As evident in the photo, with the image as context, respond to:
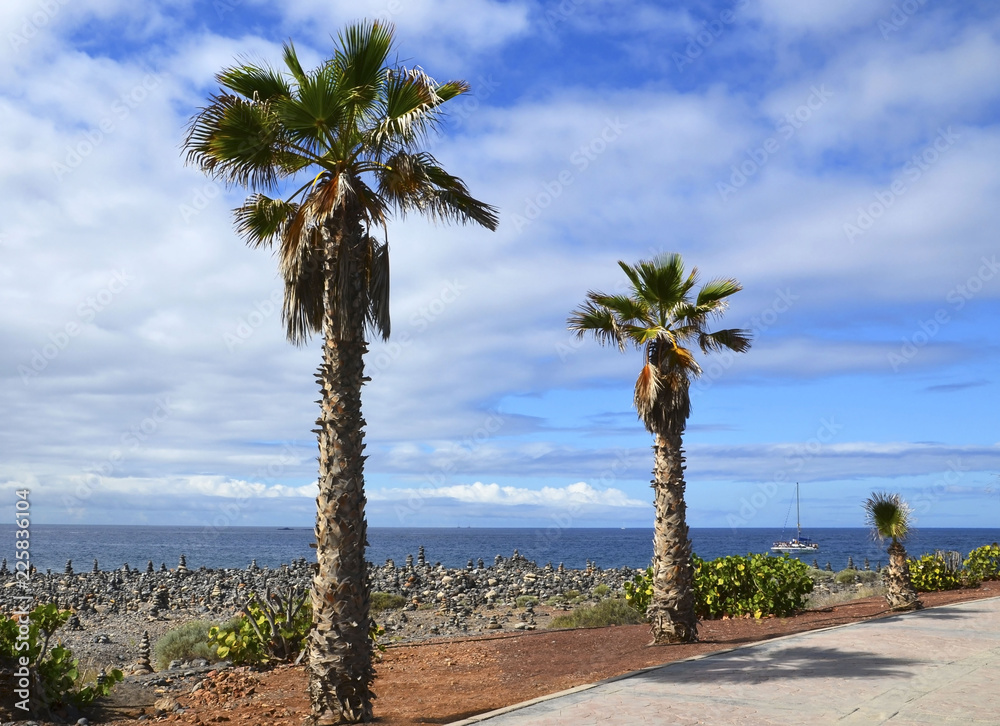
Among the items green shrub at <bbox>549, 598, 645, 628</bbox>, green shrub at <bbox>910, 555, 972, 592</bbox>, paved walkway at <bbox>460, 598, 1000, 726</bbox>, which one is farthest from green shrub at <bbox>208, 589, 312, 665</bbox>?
green shrub at <bbox>910, 555, 972, 592</bbox>

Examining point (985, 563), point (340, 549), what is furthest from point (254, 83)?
point (985, 563)

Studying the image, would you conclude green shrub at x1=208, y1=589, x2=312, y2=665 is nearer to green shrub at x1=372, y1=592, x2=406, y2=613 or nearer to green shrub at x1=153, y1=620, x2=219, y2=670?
green shrub at x1=153, y1=620, x2=219, y2=670

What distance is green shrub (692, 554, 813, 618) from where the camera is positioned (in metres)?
18.3

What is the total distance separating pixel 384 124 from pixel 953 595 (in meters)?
20.7

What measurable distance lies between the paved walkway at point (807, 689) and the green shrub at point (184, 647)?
10283 mm

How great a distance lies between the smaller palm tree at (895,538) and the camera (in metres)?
18.0

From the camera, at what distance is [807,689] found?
9.43m

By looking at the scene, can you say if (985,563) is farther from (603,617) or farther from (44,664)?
(44,664)

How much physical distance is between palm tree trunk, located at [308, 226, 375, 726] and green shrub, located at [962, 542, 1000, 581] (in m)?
23.3

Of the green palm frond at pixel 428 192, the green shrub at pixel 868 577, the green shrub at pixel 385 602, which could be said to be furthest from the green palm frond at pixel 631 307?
the green shrub at pixel 868 577

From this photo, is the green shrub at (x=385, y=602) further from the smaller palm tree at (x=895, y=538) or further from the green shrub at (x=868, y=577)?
the green shrub at (x=868, y=577)

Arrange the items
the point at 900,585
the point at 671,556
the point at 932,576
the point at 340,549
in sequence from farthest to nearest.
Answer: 1. the point at 932,576
2. the point at 900,585
3. the point at 671,556
4. the point at 340,549

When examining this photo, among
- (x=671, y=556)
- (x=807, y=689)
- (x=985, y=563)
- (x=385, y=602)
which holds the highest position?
(x=671, y=556)

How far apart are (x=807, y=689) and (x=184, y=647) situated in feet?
44.5
